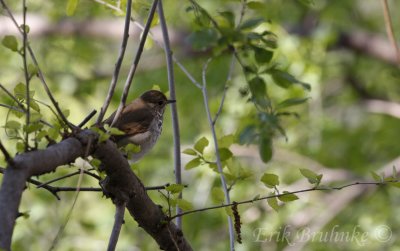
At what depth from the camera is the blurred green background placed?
677 cm

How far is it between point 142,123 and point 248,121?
28.6 inches

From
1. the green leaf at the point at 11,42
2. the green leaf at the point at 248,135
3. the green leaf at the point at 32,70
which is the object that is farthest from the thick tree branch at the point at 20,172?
the green leaf at the point at 248,135

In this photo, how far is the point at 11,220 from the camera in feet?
5.67

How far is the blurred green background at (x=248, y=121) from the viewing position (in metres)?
6.77

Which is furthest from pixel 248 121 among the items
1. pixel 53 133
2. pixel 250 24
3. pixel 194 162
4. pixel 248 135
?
pixel 53 133

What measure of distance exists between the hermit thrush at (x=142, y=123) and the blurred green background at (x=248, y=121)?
615 mm

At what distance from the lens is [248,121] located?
4.69 meters

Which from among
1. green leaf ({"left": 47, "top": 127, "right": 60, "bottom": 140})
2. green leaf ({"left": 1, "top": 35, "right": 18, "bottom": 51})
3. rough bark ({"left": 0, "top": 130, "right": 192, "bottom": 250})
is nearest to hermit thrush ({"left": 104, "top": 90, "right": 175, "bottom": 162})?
rough bark ({"left": 0, "top": 130, "right": 192, "bottom": 250})

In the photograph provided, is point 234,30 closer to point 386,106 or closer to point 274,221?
point 274,221

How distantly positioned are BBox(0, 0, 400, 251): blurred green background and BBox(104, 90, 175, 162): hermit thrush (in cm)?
62

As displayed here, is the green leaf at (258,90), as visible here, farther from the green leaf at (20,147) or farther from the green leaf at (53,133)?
the green leaf at (20,147)

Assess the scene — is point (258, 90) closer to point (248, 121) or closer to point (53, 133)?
point (248, 121)

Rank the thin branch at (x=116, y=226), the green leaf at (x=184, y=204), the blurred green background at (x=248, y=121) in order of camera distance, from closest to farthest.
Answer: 1. the thin branch at (x=116, y=226)
2. the green leaf at (x=184, y=204)
3. the blurred green background at (x=248, y=121)

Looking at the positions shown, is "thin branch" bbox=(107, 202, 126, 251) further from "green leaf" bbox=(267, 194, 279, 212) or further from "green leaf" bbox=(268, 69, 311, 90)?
"green leaf" bbox=(268, 69, 311, 90)
